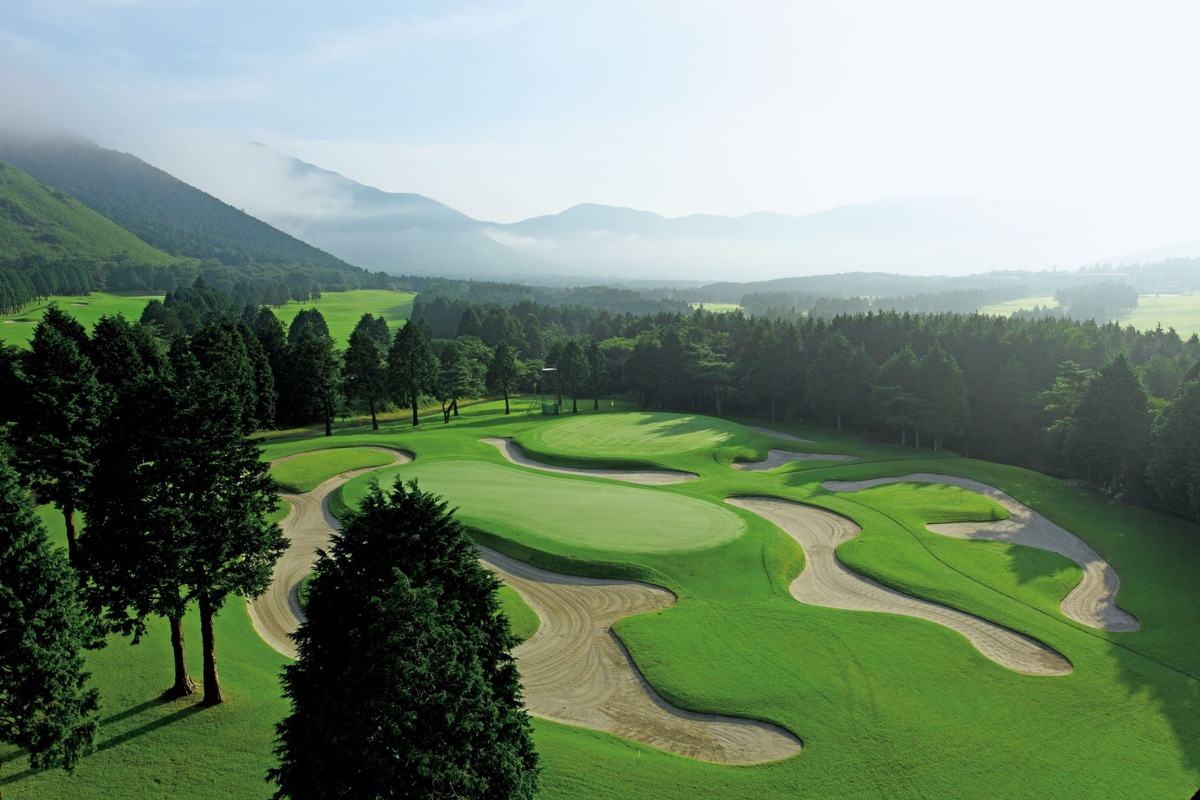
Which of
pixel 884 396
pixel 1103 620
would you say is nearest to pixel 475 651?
pixel 1103 620

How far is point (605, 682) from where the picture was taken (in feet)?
74.2

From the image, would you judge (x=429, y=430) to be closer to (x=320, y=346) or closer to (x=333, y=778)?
(x=320, y=346)

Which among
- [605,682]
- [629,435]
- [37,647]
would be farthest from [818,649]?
[629,435]

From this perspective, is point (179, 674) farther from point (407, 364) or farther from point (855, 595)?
point (407, 364)

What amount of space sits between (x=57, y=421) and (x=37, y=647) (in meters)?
18.8

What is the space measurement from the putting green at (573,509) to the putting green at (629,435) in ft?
35.6

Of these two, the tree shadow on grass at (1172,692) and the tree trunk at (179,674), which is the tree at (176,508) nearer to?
the tree trunk at (179,674)

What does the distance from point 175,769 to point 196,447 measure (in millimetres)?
8724

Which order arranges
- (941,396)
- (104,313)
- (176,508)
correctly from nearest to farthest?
(176,508), (941,396), (104,313)

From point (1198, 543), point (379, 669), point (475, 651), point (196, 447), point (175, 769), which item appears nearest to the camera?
point (379, 669)

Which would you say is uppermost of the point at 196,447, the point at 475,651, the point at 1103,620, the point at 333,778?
the point at 196,447

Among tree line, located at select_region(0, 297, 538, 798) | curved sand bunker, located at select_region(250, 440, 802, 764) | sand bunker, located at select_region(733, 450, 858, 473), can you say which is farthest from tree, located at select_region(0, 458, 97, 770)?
sand bunker, located at select_region(733, 450, 858, 473)

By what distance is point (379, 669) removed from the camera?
418 inches

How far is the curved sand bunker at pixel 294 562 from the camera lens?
26906 mm
